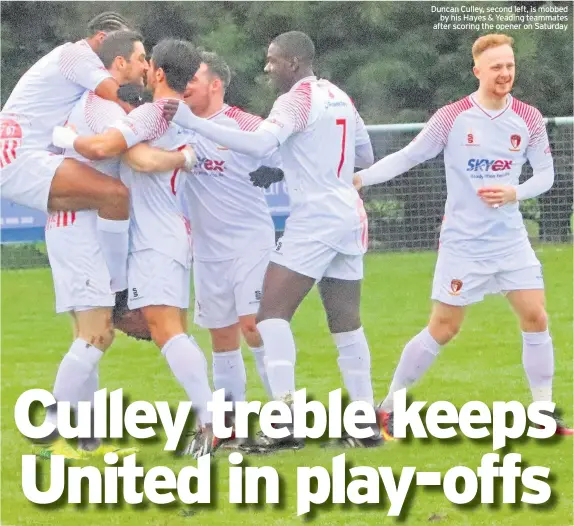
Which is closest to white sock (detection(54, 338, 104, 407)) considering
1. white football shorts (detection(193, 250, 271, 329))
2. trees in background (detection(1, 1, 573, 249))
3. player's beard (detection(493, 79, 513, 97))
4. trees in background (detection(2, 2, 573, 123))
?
white football shorts (detection(193, 250, 271, 329))

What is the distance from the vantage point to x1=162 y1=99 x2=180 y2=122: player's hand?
689cm

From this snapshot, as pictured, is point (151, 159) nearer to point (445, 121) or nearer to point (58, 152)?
point (58, 152)

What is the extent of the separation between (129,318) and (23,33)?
49.3 ft

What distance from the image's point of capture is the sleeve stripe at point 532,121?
25.5 ft

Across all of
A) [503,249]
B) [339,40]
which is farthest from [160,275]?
[339,40]

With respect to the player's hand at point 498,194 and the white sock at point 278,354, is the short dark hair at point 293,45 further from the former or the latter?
the white sock at point 278,354

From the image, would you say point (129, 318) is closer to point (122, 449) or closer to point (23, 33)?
point (122, 449)

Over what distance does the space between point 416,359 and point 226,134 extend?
1.78 m

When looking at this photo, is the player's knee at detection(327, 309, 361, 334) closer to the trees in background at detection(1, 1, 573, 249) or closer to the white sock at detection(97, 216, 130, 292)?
the white sock at detection(97, 216, 130, 292)

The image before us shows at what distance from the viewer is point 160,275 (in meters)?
7.16

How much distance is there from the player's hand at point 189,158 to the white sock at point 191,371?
87cm

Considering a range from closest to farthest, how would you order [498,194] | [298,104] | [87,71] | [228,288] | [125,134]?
[125,134], [298,104], [87,71], [498,194], [228,288]

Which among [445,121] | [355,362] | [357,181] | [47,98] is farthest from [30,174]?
[445,121]

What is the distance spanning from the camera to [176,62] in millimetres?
7113
